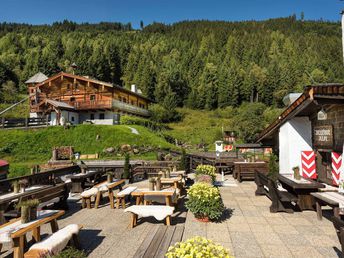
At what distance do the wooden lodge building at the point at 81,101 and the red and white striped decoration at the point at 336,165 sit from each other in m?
25.6

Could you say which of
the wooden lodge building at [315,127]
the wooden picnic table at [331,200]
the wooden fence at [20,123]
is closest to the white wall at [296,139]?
the wooden lodge building at [315,127]

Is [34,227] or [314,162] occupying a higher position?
[314,162]

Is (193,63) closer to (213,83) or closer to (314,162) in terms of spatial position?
(213,83)

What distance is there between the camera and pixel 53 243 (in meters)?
3.84

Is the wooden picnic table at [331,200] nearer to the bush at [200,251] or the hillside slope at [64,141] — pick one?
the bush at [200,251]

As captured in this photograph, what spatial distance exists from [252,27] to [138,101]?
352 feet

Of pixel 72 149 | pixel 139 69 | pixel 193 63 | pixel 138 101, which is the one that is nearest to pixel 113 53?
pixel 139 69

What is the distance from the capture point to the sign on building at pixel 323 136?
7.43 m

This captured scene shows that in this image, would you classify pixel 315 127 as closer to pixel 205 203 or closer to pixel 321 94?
pixel 321 94

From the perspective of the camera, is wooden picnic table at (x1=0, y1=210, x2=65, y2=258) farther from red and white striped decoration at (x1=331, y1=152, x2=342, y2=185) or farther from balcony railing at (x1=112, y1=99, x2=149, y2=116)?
balcony railing at (x1=112, y1=99, x2=149, y2=116)

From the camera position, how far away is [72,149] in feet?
72.7

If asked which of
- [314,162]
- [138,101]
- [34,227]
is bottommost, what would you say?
[34,227]

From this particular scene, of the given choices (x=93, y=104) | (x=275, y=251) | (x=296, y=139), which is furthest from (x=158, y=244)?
(x=93, y=104)

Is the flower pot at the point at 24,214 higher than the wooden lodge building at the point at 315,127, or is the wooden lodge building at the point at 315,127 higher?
the wooden lodge building at the point at 315,127
